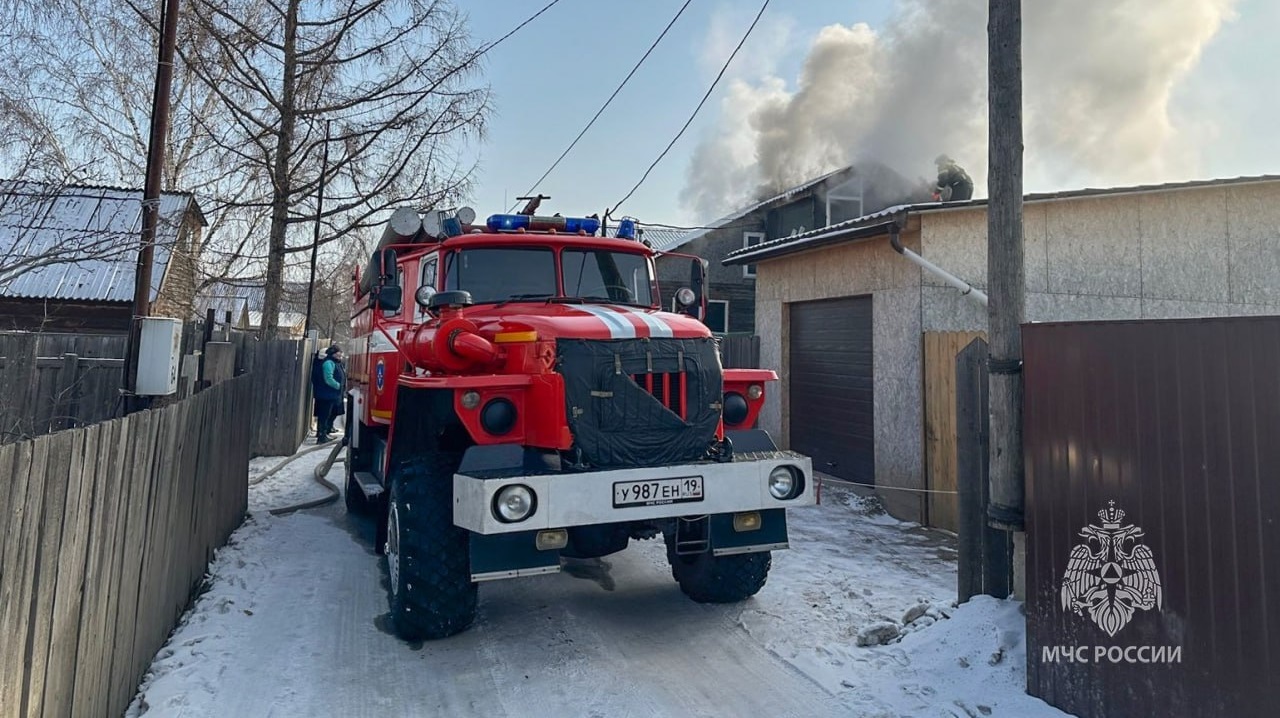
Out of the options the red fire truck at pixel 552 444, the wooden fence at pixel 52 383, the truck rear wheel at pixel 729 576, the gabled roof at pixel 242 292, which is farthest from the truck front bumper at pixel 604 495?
the gabled roof at pixel 242 292

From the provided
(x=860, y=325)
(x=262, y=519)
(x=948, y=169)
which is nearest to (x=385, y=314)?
(x=262, y=519)

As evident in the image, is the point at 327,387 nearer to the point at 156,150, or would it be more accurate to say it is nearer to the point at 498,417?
the point at 156,150

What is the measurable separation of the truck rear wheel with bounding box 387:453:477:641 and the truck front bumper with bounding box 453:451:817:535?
348 millimetres

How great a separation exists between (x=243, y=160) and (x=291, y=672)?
42.6ft

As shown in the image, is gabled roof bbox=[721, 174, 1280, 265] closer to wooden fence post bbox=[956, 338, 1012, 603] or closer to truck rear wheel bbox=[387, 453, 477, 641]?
wooden fence post bbox=[956, 338, 1012, 603]

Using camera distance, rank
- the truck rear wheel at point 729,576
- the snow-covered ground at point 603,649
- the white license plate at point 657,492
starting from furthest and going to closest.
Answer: the truck rear wheel at point 729,576
the white license plate at point 657,492
the snow-covered ground at point 603,649

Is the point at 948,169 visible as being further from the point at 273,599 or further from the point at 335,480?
the point at 273,599

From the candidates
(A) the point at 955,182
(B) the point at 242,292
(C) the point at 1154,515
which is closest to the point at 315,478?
(C) the point at 1154,515

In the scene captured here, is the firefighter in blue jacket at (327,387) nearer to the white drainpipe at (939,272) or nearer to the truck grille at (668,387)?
the white drainpipe at (939,272)

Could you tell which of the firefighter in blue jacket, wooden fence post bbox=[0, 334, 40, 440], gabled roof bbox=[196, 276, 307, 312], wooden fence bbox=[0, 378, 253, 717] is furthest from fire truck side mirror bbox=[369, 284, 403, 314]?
gabled roof bbox=[196, 276, 307, 312]

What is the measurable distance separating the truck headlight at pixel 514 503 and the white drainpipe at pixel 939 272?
18.6 feet

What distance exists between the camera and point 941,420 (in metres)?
7.96

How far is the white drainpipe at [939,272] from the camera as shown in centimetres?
790

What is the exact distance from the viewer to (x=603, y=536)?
4.85 metres
